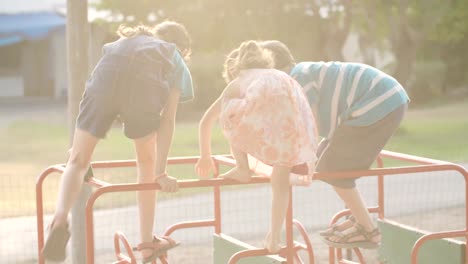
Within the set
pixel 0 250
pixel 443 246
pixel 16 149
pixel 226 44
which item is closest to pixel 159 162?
pixel 443 246

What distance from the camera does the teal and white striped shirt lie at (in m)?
5.46

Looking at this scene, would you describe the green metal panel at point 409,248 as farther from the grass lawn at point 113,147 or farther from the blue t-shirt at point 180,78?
the grass lawn at point 113,147

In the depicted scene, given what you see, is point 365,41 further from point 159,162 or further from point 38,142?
point 159,162

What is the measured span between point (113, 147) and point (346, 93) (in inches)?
452

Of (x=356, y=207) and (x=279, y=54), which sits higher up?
(x=279, y=54)

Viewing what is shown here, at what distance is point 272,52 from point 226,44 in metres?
16.9

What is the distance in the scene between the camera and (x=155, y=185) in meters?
4.93

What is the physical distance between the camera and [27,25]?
28906 mm

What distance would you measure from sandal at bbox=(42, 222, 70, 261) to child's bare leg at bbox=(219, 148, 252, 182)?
82 cm

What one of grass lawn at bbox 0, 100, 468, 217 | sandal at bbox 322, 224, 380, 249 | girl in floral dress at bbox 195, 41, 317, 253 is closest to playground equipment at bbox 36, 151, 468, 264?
girl in floral dress at bbox 195, 41, 317, 253

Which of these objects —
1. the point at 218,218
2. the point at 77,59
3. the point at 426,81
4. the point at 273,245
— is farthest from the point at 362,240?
the point at 426,81

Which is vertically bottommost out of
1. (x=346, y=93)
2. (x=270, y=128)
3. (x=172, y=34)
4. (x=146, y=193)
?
(x=146, y=193)

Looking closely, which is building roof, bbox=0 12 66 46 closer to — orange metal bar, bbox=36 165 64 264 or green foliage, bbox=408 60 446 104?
green foliage, bbox=408 60 446 104

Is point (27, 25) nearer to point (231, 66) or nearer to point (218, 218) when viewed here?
point (218, 218)
